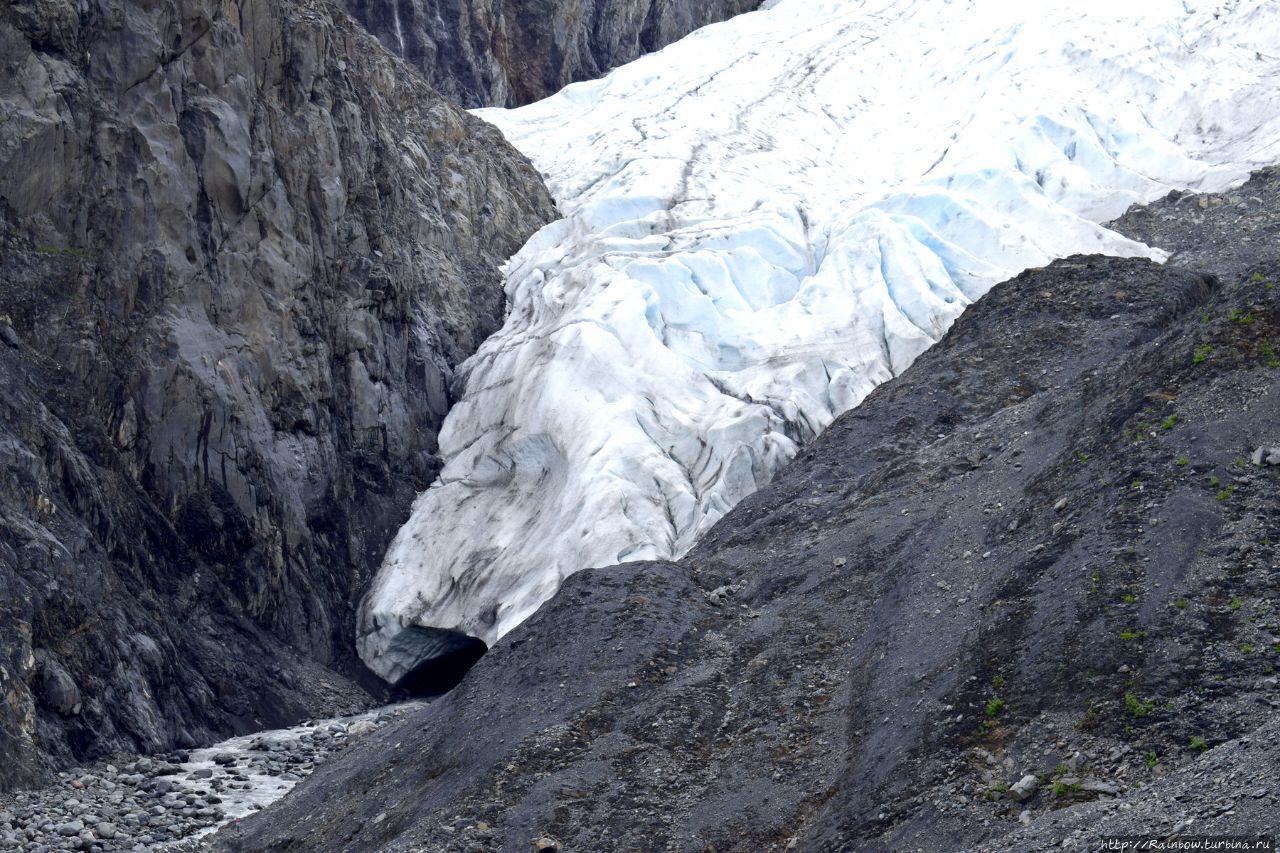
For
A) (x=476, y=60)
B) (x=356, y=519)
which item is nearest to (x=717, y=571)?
(x=356, y=519)

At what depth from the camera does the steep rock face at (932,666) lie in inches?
354

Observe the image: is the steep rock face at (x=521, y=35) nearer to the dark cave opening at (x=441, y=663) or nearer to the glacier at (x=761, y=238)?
the glacier at (x=761, y=238)

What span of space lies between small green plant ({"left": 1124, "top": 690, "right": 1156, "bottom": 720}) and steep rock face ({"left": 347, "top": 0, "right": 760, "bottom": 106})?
31.9 meters

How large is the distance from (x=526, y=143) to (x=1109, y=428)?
23.4 metres

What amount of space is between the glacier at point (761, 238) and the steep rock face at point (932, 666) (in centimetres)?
502

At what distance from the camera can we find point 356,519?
21.7 m

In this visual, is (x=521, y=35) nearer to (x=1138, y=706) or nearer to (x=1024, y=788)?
(x=1138, y=706)

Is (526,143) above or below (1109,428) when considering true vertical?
above

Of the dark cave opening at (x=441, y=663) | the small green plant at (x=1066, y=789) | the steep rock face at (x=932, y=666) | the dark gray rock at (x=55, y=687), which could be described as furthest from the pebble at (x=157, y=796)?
the small green plant at (x=1066, y=789)

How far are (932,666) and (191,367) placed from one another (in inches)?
499

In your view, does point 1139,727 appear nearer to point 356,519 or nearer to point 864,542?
point 864,542

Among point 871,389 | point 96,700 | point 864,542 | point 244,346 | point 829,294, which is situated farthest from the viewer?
point 829,294

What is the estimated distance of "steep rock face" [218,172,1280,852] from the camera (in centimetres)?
898

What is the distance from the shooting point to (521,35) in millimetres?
41781
